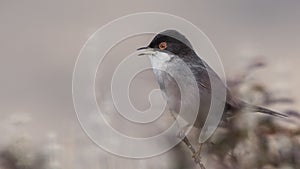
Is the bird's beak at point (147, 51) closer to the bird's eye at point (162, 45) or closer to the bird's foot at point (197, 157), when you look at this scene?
the bird's eye at point (162, 45)

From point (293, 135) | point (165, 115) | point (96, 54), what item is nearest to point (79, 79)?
point (96, 54)

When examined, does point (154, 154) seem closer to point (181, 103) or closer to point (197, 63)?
point (181, 103)

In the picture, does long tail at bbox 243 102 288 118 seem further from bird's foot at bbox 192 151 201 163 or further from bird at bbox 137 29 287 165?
bird's foot at bbox 192 151 201 163

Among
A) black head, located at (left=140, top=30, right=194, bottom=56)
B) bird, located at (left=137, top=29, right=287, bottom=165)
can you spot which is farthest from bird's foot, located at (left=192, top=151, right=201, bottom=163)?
black head, located at (left=140, top=30, right=194, bottom=56)

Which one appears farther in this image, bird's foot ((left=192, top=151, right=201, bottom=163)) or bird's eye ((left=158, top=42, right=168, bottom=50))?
bird's eye ((left=158, top=42, right=168, bottom=50))

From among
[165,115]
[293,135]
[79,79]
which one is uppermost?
[79,79]

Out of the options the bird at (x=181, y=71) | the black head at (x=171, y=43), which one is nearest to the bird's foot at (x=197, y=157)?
the bird at (x=181, y=71)

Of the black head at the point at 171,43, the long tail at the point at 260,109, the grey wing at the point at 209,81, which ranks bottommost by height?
the long tail at the point at 260,109
